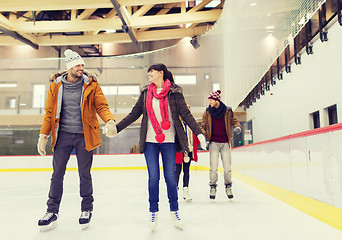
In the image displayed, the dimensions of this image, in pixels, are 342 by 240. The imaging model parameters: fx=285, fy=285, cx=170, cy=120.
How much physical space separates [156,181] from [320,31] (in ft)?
15.8

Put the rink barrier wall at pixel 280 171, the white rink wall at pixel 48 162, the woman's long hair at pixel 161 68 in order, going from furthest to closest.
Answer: the white rink wall at pixel 48 162, the rink barrier wall at pixel 280 171, the woman's long hair at pixel 161 68

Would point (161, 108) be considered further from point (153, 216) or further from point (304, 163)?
point (304, 163)

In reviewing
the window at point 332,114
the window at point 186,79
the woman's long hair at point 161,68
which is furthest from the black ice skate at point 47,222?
the window at point 186,79

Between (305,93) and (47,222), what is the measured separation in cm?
570

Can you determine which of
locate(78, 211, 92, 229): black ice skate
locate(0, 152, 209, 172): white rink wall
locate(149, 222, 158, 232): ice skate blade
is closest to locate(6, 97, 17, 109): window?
locate(0, 152, 209, 172): white rink wall

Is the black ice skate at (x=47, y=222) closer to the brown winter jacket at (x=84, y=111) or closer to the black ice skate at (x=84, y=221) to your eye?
the black ice skate at (x=84, y=221)

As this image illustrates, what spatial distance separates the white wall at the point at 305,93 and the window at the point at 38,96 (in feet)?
25.0

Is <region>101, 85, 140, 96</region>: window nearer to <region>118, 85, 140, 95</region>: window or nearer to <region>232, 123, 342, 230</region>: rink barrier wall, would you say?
<region>118, 85, 140, 95</region>: window

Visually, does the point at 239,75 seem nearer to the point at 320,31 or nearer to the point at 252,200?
the point at 320,31

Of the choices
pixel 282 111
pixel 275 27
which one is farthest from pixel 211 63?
pixel 275 27

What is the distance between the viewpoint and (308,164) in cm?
266

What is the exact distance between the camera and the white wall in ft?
16.2

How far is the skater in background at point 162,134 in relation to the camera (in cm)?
204

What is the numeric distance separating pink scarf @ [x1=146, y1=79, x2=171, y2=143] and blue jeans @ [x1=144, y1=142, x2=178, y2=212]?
10 centimetres
